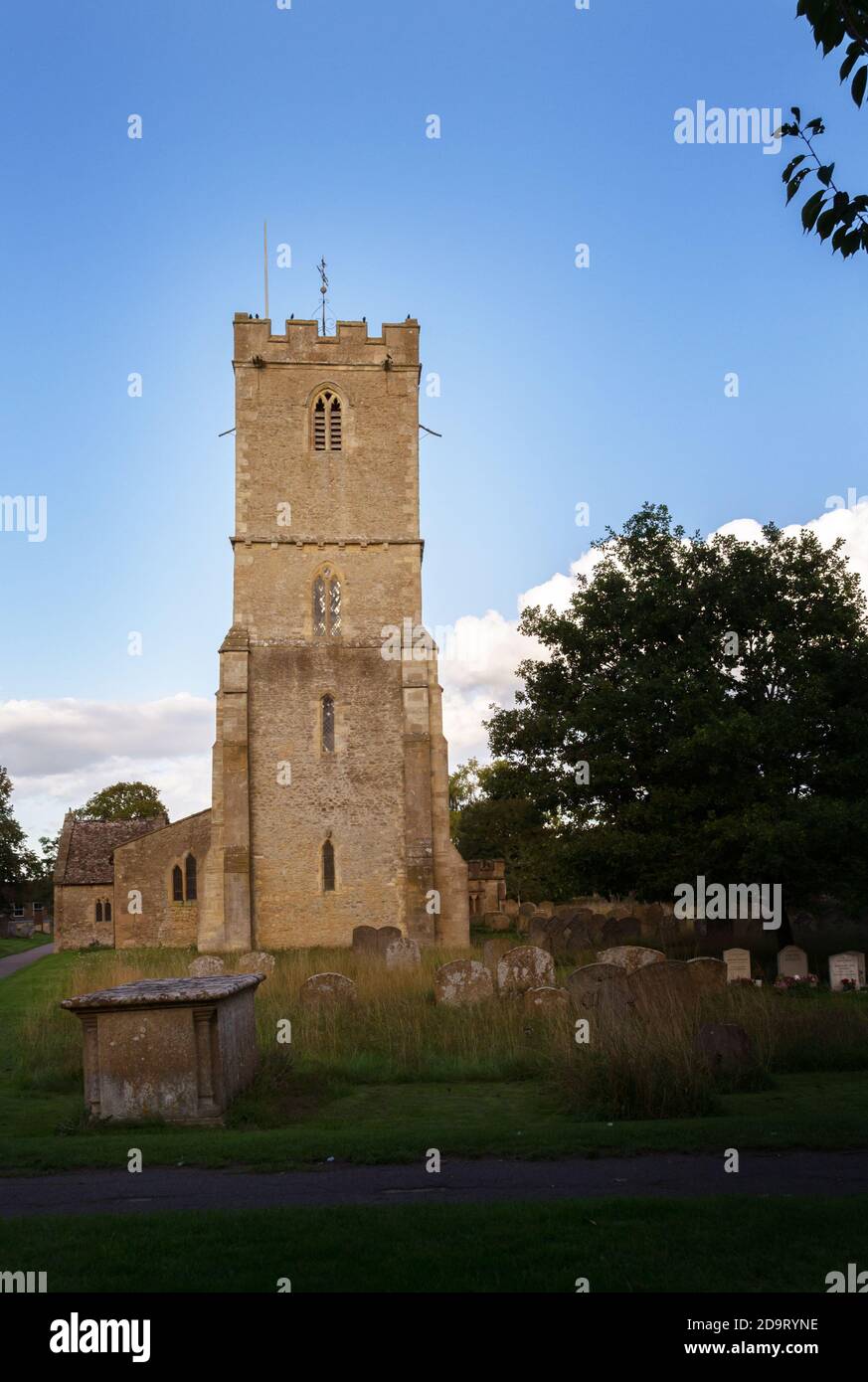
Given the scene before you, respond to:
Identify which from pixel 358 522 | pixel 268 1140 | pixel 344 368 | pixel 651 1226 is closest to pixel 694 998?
pixel 268 1140

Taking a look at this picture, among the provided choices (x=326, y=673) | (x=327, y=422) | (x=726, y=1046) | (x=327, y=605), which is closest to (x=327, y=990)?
(x=726, y=1046)

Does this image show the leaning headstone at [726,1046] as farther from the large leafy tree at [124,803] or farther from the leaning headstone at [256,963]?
the large leafy tree at [124,803]

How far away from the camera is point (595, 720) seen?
21.0m

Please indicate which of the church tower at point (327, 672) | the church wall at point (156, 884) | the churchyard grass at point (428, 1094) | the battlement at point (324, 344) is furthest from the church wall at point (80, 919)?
the churchyard grass at point (428, 1094)

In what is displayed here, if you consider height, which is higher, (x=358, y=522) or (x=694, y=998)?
(x=358, y=522)

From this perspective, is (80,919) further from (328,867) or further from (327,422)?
(327,422)

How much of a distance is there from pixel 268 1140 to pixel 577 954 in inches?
628

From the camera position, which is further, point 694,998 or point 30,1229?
point 694,998

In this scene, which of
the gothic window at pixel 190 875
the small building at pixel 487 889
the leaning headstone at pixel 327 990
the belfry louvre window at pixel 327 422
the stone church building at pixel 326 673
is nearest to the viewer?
the leaning headstone at pixel 327 990

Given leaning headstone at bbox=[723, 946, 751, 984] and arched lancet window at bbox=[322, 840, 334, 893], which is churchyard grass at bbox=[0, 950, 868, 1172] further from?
arched lancet window at bbox=[322, 840, 334, 893]

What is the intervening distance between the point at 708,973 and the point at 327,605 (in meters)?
20.5

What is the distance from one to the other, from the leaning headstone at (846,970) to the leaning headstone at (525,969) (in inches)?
198

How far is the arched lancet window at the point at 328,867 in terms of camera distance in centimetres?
3172

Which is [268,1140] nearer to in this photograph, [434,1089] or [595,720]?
A: [434,1089]
